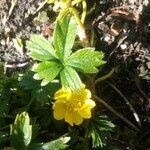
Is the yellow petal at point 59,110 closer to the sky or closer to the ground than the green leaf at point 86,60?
closer to the ground

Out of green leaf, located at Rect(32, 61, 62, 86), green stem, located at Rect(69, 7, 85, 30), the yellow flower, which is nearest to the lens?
green leaf, located at Rect(32, 61, 62, 86)

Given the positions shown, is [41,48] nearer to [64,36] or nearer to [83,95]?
[64,36]

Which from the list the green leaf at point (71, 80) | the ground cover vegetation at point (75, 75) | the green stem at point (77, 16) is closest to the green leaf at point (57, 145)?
the ground cover vegetation at point (75, 75)

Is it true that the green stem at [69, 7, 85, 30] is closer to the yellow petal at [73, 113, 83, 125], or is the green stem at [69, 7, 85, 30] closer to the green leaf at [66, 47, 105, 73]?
the green leaf at [66, 47, 105, 73]

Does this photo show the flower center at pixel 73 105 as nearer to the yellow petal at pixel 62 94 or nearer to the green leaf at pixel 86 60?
the yellow petal at pixel 62 94

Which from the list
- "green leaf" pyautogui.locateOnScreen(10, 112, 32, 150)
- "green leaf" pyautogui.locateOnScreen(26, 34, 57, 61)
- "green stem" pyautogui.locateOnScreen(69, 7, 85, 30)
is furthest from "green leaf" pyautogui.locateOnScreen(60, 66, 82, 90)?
"green stem" pyautogui.locateOnScreen(69, 7, 85, 30)

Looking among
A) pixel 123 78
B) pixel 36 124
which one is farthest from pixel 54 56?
pixel 123 78
